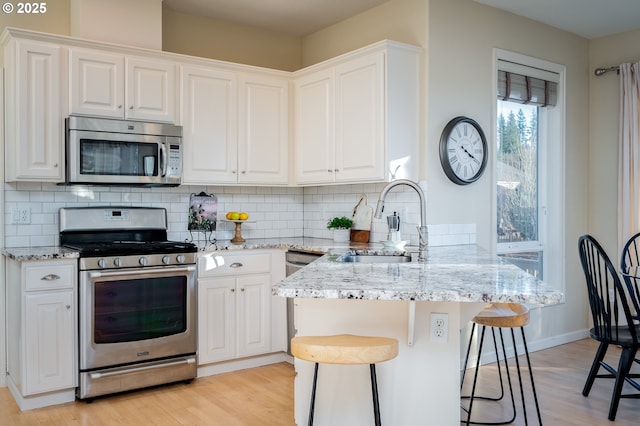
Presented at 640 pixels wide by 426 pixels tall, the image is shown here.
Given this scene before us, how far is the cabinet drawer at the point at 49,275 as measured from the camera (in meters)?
3.35

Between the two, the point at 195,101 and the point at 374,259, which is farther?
the point at 195,101

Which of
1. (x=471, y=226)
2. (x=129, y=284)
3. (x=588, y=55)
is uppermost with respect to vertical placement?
(x=588, y=55)

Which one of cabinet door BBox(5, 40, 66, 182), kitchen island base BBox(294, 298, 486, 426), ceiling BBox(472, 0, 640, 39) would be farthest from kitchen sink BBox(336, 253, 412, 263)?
ceiling BBox(472, 0, 640, 39)

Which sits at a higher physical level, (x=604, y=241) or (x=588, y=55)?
(x=588, y=55)

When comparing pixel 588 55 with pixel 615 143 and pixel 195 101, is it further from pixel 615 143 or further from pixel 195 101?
pixel 195 101

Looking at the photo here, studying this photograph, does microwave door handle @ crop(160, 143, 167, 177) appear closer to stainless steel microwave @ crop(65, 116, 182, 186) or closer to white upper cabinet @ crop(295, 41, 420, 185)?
stainless steel microwave @ crop(65, 116, 182, 186)

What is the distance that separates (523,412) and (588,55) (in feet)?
11.1

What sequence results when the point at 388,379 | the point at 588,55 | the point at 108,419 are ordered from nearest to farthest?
the point at 388,379 < the point at 108,419 < the point at 588,55

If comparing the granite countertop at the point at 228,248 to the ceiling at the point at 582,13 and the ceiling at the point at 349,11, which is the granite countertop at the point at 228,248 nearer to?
the ceiling at the point at 349,11

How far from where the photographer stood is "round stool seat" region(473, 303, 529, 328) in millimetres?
2938

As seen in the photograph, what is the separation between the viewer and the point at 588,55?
204 inches

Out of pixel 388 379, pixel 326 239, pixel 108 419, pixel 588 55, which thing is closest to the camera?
pixel 388 379

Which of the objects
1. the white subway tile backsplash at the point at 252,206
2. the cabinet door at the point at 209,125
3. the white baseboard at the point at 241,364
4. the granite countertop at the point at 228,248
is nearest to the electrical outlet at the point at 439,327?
the granite countertop at the point at 228,248

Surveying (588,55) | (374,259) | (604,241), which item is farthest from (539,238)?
(374,259)
